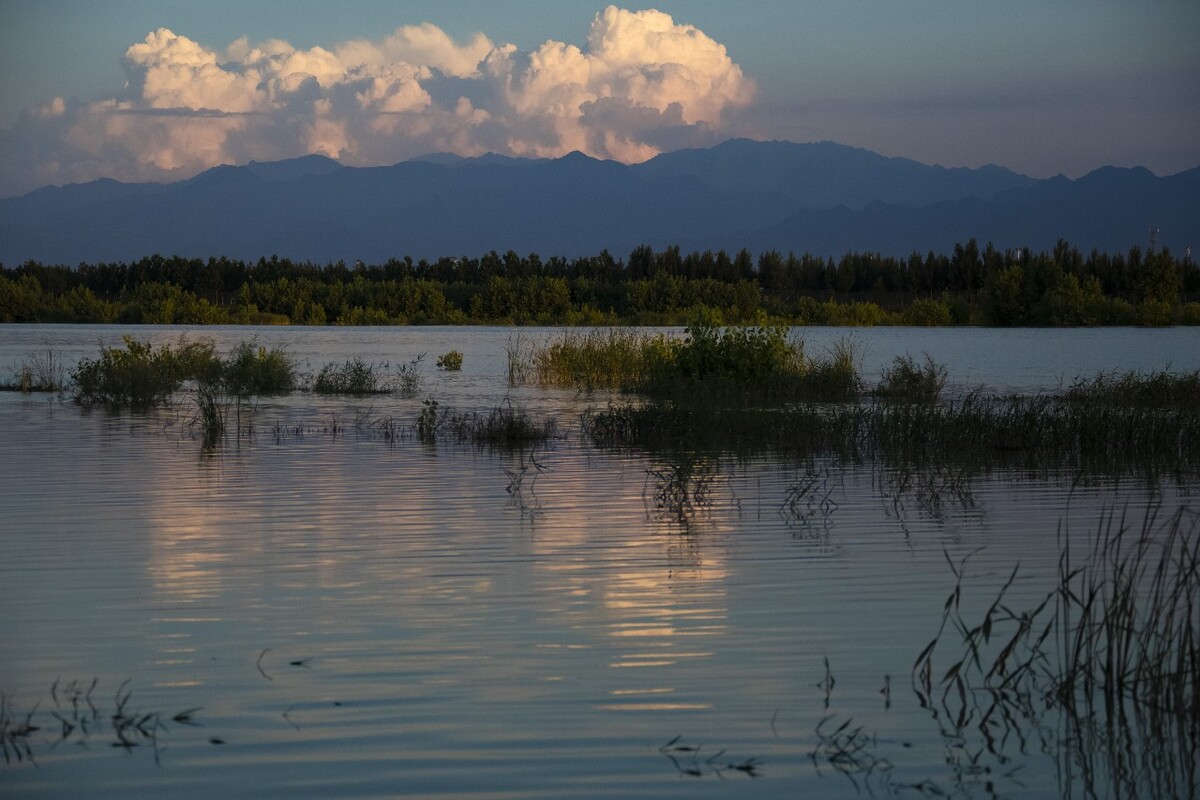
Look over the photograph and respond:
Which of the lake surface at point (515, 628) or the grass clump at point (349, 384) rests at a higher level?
the grass clump at point (349, 384)

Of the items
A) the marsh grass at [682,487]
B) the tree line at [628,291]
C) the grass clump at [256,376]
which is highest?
the tree line at [628,291]

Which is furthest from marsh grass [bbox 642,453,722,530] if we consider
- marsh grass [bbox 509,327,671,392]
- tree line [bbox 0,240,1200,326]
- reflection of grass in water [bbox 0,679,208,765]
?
tree line [bbox 0,240,1200,326]

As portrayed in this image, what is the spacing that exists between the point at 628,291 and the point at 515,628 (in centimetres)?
9773

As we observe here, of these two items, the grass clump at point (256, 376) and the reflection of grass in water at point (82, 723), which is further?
the grass clump at point (256, 376)

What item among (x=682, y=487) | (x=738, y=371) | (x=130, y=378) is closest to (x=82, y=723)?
(x=682, y=487)

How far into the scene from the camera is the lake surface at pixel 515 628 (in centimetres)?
604

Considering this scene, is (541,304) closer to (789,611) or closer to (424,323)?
(424,323)

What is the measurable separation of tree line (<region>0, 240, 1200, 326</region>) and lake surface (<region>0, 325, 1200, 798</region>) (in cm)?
6103

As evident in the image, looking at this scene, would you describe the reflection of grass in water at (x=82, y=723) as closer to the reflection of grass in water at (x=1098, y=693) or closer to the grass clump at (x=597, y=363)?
the reflection of grass in water at (x=1098, y=693)

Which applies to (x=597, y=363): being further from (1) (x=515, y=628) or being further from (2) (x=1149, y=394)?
(1) (x=515, y=628)

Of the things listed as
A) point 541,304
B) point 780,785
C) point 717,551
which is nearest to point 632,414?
point 717,551

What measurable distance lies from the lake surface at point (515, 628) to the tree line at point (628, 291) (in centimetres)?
6103

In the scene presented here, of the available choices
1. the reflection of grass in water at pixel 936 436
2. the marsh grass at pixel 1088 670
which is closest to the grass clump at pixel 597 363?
the reflection of grass in water at pixel 936 436

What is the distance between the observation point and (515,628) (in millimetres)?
8422
